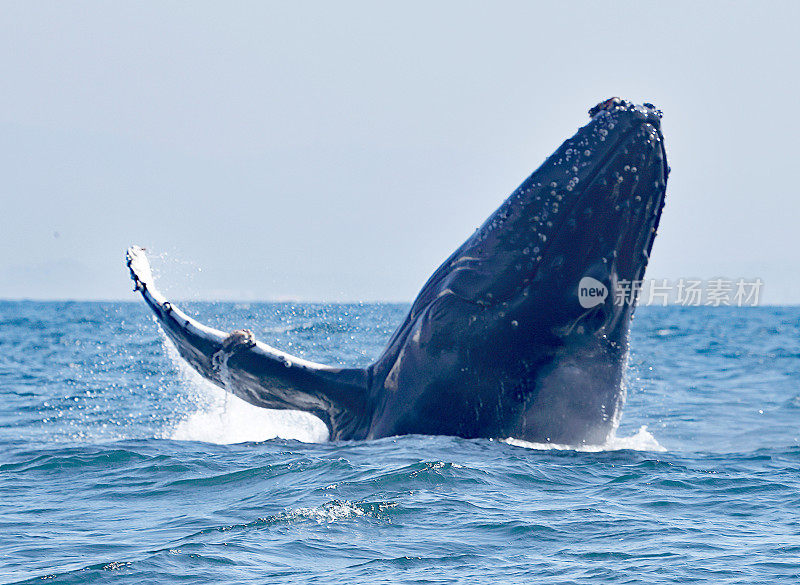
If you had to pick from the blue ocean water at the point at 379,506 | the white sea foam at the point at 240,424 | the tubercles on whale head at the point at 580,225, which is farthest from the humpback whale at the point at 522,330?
the white sea foam at the point at 240,424

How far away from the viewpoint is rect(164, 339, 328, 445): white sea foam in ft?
42.8

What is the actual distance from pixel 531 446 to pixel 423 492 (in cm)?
187

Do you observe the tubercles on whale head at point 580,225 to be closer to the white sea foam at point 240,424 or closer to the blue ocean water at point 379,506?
the blue ocean water at point 379,506

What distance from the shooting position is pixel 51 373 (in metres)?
27.8

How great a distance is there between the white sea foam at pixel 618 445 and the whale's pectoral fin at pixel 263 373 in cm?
Answer: 188

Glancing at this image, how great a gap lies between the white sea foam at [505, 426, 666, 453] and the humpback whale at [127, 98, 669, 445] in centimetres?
10

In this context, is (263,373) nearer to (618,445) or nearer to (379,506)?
(379,506)

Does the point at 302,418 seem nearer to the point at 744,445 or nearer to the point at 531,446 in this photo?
the point at 531,446

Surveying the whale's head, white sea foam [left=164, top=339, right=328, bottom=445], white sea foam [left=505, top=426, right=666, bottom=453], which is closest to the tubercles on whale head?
the whale's head

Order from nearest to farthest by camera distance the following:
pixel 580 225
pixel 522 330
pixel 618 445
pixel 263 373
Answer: pixel 580 225
pixel 522 330
pixel 263 373
pixel 618 445

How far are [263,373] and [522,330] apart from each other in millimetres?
2905

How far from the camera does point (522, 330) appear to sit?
34.4ft

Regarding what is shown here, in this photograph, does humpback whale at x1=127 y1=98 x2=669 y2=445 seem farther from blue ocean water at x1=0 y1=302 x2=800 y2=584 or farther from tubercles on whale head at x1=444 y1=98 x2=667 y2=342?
blue ocean water at x1=0 y1=302 x2=800 y2=584

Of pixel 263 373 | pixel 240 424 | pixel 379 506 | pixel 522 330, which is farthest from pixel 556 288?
pixel 240 424
